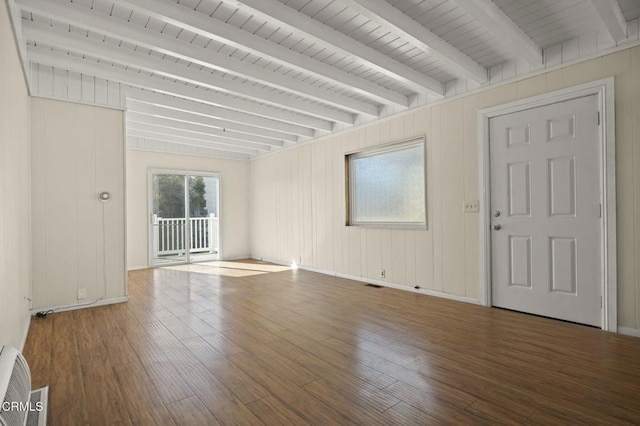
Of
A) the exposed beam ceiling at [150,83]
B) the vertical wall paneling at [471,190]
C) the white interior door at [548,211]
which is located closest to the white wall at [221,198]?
the exposed beam ceiling at [150,83]

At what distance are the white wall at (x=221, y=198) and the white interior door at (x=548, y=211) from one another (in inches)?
233

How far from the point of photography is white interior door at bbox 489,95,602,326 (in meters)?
2.99

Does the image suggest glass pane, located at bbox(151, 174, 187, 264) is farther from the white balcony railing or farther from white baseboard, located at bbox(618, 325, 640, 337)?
white baseboard, located at bbox(618, 325, 640, 337)

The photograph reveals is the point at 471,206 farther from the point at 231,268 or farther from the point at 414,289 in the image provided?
the point at 231,268

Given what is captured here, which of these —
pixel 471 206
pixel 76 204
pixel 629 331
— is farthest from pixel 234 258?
pixel 629 331

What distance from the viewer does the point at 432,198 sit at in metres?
4.20

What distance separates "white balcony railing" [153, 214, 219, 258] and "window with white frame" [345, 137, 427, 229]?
3.95m

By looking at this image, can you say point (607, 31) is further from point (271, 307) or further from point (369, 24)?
point (271, 307)

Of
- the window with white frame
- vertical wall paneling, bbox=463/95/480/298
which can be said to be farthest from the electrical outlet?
the window with white frame

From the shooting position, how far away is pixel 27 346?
270 cm

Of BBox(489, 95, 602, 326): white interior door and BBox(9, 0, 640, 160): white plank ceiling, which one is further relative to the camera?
BBox(489, 95, 602, 326): white interior door

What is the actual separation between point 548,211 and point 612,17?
167 cm

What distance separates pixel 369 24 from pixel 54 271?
4.22 meters

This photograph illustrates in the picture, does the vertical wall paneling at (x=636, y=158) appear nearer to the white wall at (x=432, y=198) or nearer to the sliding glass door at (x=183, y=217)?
the white wall at (x=432, y=198)
